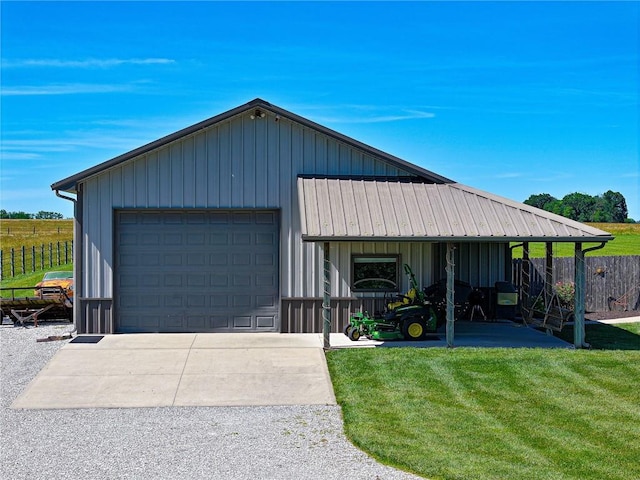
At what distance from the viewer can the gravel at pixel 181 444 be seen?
7.54 m

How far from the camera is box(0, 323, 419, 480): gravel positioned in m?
7.54

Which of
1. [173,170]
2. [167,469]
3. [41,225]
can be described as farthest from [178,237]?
[41,225]

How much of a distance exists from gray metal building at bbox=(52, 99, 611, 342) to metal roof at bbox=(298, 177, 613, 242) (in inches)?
4.5

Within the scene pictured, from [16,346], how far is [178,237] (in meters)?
4.02

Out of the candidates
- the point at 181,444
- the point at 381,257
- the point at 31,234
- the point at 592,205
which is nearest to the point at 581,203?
the point at 592,205

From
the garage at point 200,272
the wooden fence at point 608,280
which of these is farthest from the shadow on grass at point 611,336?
the garage at point 200,272

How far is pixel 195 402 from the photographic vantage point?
33.9 ft

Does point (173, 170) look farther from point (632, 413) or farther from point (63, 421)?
point (632, 413)

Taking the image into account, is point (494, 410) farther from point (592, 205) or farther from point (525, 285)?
point (592, 205)

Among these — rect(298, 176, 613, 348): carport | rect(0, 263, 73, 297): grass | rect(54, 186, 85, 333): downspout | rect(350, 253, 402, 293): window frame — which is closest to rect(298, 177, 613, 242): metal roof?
rect(298, 176, 613, 348): carport

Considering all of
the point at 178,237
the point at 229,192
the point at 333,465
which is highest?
the point at 229,192

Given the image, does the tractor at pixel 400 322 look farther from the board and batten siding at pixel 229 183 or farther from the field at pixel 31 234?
the field at pixel 31 234

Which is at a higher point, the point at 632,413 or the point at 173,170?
the point at 173,170

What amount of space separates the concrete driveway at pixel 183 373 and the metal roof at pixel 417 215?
8.38 feet
